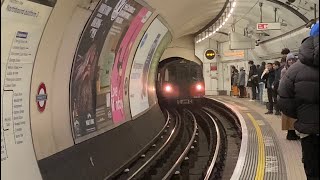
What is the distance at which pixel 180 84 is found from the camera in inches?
838

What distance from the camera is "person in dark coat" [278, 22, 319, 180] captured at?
2545 millimetres

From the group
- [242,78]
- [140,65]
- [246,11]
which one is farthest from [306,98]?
[242,78]

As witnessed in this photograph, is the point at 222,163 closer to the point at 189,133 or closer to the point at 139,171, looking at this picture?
the point at 139,171

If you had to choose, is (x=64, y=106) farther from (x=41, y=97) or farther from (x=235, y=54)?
(x=235, y=54)

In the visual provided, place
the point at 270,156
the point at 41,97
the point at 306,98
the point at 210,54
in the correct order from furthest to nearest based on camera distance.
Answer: the point at 210,54 → the point at 270,156 → the point at 41,97 → the point at 306,98

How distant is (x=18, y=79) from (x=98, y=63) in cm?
315

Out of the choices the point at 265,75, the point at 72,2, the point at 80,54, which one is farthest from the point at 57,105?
the point at 265,75

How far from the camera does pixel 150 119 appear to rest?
14.0 m

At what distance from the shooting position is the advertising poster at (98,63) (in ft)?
20.2

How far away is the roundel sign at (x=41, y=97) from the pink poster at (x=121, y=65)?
3705 millimetres

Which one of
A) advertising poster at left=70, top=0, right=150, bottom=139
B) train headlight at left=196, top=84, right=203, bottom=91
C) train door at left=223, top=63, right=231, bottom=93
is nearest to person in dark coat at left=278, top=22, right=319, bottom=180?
advertising poster at left=70, top=0, right=150, bottom=139

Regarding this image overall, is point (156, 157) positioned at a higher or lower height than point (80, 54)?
lower

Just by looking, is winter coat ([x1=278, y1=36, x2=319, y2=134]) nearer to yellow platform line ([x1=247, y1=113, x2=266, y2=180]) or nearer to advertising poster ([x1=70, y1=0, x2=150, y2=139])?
yellow platform line ([x1=247, y1=113, x2=266, y2=180])

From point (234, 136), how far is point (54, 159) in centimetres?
901
